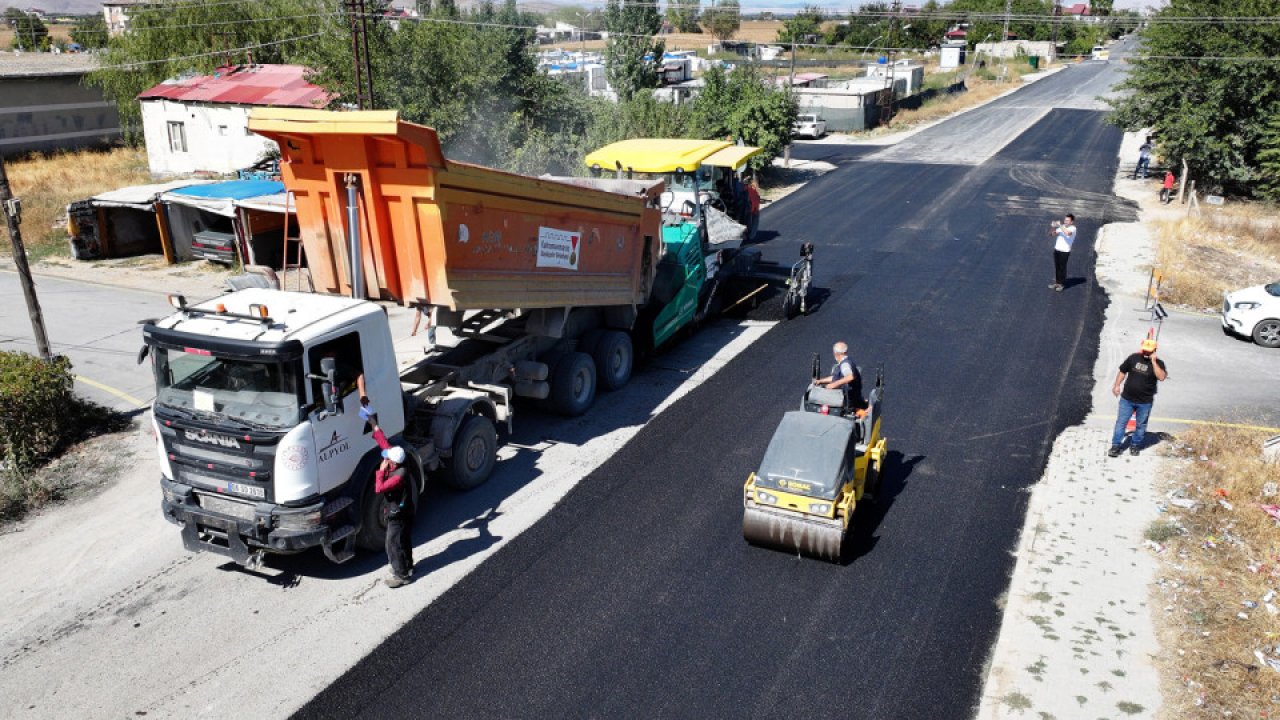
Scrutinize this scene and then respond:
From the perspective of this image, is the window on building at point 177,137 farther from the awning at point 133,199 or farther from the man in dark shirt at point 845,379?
the man in dark shirt at point 845,379

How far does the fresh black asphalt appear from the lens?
7031 mm

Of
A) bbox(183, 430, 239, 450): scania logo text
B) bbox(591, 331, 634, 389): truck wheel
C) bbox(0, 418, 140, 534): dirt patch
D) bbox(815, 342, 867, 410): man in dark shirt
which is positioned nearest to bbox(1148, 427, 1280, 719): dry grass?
bbox(815, 342, 867, 410): man in dark shirt

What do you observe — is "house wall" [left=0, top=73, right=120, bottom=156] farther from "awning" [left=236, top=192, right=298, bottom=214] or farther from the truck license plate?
the truck license plate

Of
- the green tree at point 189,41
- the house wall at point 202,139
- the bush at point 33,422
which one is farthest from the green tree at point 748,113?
the bush at point 33,422

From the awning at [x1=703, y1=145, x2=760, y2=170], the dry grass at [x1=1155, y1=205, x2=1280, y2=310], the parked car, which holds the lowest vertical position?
the dry grass at [x1=1155, y1=205, x2=1280, y2=310]

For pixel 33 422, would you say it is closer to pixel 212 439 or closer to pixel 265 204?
pixel 212 439

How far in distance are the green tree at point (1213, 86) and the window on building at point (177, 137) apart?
32.8m

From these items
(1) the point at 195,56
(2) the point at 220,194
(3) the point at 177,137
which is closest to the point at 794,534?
(2) the point at 220,194

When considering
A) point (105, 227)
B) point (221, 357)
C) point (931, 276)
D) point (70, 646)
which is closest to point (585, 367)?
point (221, 357)

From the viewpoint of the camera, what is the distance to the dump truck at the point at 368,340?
26.1 ft

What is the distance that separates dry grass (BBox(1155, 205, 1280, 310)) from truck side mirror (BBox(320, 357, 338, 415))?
16736 mm

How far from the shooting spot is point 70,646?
766cm

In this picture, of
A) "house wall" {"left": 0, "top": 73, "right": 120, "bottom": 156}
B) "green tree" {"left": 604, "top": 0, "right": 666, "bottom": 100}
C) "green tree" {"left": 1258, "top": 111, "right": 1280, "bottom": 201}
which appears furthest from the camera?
"green tree" {"left": 604, "top": 0, "right": 666, "bottom": 100}

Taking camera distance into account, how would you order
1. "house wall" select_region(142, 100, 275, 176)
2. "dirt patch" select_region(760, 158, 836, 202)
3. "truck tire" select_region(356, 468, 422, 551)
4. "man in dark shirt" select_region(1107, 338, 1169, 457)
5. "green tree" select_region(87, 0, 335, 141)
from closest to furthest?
"truck tire" select_region(356, 468, 422, 551)
"man in dark shirt" select_region(1107, 338, 1169, 457)
"dirt patch" select_region(760, 158, 836, 202)
"house wall" select_region(142, 100, 275, 176)
"green tree" select_region(87, 0, 335, 141)
